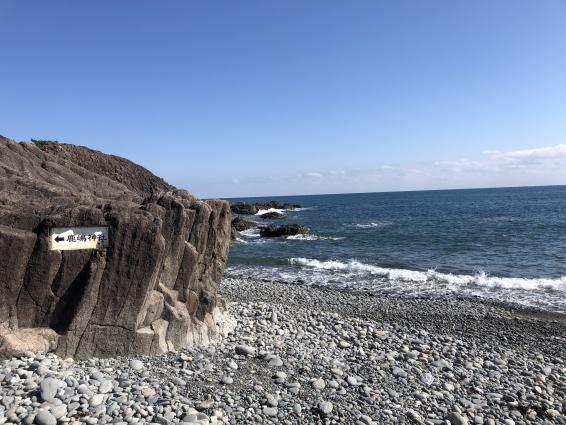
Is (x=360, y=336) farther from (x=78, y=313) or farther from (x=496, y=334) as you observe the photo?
(x=78, y=313)

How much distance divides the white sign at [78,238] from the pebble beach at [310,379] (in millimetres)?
2155

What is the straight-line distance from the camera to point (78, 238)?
8.88 metres

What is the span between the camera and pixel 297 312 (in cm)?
1503

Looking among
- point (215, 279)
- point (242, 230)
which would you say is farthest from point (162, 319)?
point (242, 230)

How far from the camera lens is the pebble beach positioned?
23.1 feet

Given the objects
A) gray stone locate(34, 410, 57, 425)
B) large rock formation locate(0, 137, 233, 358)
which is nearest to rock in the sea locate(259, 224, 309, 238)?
large rock formation locate(0, 137, 233, 358)

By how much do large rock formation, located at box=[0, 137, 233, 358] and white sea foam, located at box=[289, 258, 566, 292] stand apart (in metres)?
16.1

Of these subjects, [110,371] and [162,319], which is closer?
[110,371]

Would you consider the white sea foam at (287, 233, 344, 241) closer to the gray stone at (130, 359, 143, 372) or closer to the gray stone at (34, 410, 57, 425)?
the gray stone at (130, 359, 143, 372)

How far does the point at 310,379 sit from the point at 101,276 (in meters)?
4.89

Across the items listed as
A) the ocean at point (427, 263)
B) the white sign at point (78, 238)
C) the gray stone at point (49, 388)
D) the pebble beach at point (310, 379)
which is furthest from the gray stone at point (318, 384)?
the ocean at point (427, 263)

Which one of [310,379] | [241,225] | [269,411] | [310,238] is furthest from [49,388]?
[241,225]

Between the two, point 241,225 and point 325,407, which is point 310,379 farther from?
point 241,225

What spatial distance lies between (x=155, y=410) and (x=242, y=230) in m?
46.1
